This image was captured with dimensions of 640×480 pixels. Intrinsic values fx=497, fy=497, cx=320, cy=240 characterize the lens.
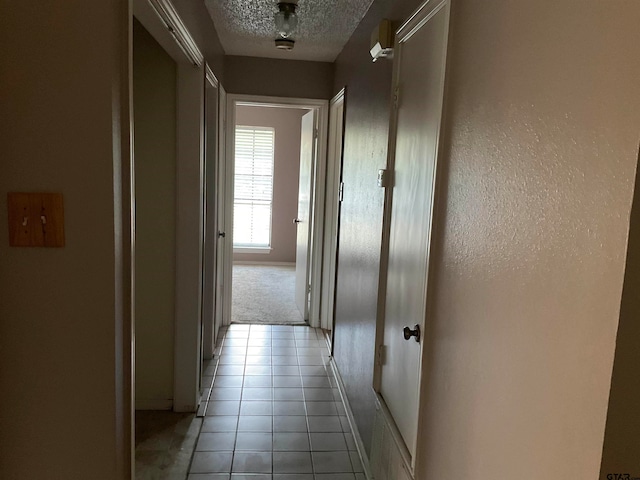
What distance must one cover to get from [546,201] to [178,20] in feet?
5.29

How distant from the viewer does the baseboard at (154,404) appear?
2.93 meters

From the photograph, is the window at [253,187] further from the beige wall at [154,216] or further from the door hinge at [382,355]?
the door hinge at [382,355]

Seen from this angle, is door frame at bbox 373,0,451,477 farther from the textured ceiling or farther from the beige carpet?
the beige carpet

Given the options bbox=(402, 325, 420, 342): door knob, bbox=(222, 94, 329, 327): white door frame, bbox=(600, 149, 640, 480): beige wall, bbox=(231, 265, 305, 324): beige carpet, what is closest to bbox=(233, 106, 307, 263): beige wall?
bbox=(231, 265, 305, 324): beige carpet

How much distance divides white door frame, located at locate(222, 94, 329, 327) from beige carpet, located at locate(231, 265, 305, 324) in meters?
0.31

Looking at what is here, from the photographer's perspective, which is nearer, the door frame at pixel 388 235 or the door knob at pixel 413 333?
the door frame at pixel 388 235

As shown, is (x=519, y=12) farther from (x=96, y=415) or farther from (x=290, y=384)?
(x=290, y=384)

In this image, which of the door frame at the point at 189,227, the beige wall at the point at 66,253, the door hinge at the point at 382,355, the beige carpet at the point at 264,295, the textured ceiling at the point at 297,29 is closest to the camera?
the beige wall at the point at 66,253

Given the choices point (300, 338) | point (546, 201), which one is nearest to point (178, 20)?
point (546, 201)

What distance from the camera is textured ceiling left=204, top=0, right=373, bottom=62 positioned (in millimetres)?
2722

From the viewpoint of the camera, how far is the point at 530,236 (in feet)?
3.10

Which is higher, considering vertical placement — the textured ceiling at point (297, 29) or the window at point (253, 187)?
the textured ceiling at point (297, 29)

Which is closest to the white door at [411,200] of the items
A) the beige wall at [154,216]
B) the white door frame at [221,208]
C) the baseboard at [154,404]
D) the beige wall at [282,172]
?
the beige wall at [154,216]

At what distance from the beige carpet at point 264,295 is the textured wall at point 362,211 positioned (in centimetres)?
138
